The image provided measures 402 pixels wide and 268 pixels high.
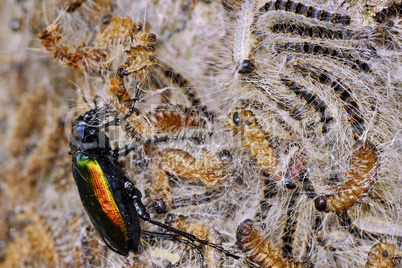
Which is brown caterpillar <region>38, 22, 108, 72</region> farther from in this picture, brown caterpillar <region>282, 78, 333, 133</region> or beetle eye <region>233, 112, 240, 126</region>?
brown caterpillar <region>282, 78, 333, 133</region>

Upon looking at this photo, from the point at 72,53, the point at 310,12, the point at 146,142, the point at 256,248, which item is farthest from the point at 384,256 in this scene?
the point at 72,53

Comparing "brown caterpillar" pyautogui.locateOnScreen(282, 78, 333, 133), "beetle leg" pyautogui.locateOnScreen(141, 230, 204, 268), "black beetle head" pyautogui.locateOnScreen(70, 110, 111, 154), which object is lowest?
"beetle leg" pyautogui.locateOnScreen(141, 230, 204, 268)

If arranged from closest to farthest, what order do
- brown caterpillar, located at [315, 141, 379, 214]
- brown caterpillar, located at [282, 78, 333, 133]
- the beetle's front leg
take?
brown caterpillar, located at [315, 141, 379, 214] < brown caterpillar, located at [282, 78, 333, 133] < the beetle's front leg

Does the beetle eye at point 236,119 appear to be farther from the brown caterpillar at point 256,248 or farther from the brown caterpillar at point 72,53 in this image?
the brown caterpillar at point 72,53

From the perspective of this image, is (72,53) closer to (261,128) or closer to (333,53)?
(261,128)

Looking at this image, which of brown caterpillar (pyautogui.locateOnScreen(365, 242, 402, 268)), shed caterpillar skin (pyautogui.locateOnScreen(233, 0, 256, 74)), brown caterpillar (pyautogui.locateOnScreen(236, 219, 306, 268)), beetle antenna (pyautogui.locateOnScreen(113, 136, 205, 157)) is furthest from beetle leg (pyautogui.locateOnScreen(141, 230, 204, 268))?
shed caterpillar skin (pyautogui.locateOnScreen(233, 0, 256, 74))

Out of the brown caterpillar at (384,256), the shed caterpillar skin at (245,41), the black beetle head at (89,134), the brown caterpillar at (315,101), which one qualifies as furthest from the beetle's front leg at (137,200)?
the brown caterpillar at (384,256)

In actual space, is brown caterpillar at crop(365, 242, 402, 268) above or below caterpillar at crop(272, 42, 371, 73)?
below
